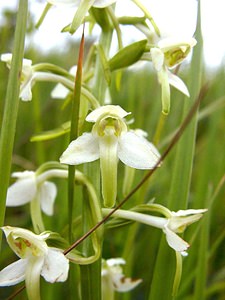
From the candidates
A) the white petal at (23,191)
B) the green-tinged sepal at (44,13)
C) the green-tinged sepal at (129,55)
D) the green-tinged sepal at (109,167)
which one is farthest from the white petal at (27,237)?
the green-tinged sepal at (44,13)

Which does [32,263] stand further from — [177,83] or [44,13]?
[44,13]

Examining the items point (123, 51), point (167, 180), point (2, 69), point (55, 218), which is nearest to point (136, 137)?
point (123, 51)

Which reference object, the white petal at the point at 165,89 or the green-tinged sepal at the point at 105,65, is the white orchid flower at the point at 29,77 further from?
the white petal at the point at 165,89

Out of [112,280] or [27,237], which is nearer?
[27,237]

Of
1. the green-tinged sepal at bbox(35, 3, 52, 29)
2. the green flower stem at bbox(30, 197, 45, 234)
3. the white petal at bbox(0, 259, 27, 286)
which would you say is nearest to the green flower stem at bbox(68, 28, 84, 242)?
the white petal at bbox(0, 259, 27, 286)

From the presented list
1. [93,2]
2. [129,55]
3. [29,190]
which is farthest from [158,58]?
[29,190]

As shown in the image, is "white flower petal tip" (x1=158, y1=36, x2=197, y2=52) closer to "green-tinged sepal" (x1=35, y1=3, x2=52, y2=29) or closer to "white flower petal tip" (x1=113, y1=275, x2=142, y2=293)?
"green-tinged sepal" (x1=35, y1=3, x2=52, y2=29)
